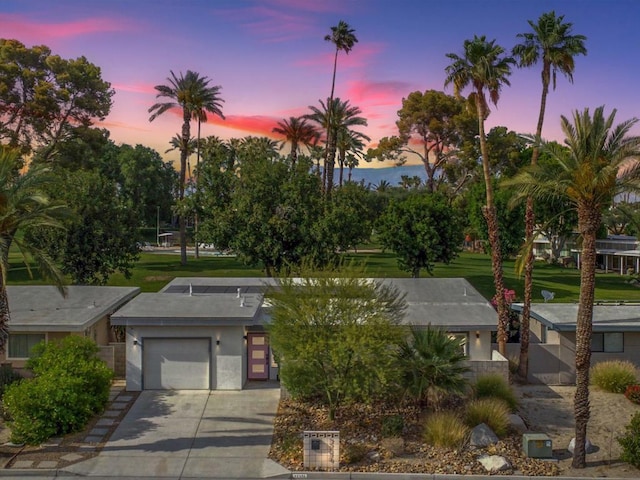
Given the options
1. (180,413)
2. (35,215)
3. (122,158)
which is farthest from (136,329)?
(122,158)

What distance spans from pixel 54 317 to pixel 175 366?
5.35 metres

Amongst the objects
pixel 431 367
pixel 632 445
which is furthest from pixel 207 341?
pixel 632 445

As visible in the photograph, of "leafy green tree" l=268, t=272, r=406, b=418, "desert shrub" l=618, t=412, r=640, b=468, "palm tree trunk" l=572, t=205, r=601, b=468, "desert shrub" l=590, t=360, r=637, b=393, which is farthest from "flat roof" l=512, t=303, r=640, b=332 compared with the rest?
"leafy green tree" l=268, t=272, r=406, b=418

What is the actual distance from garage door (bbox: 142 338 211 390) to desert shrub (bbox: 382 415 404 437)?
24.1ft

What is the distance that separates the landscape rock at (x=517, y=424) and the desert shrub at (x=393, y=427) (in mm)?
3521

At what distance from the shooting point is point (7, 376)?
72.0 ft

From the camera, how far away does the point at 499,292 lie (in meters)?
25.8

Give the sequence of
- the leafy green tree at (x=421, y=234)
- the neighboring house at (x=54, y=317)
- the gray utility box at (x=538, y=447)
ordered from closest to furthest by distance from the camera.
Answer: the gray utility box at (x=538, y=447) < the neighboring house at (x=54, y=317) < the leafy green tree at (x=421, y=234)

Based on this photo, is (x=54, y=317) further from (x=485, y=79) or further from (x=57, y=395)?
(x=485, y=79)

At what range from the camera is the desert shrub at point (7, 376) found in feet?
71.0

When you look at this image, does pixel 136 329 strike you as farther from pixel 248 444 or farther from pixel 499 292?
pixel 499 292

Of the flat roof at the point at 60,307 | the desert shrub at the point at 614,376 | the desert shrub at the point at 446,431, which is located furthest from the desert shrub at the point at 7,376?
the desert shrub at the point at 614,376

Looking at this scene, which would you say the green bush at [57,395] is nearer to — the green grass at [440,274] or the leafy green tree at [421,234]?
the green grass at [440,274]

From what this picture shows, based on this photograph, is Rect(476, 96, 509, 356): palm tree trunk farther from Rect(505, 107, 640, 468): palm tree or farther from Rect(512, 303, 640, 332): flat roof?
Rect(505, 107, 640, 468): palm tree
